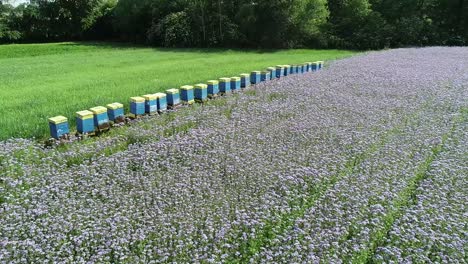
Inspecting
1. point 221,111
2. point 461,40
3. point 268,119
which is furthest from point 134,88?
point 461,40

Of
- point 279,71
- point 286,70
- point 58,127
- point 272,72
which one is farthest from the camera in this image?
point 286,70

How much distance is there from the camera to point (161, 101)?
340 inches

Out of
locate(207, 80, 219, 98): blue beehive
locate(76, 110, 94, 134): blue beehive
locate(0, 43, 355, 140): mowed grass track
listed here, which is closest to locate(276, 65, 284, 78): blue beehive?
locate(0, 43, 355, 140): mowed grass track

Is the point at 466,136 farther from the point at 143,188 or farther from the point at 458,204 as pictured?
the point at 143,188

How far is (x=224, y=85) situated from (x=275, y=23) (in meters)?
18.0

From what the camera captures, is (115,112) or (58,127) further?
(115,112)

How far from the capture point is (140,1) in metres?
31.4

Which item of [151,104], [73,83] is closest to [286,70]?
[151,104]

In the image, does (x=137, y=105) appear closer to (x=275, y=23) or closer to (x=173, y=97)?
(x=173, y=97)

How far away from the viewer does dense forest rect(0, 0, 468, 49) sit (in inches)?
1084

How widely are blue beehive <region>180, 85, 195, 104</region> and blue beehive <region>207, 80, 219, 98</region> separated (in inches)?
31.7

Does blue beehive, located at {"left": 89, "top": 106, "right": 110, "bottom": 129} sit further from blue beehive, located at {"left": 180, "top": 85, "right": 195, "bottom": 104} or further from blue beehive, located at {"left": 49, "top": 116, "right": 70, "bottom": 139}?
blue beehive, located at {"left": 180, "top": 85, "right": 195, "bottom": 104}

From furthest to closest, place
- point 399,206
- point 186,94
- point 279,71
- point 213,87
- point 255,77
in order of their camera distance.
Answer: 1. point 279,71
2. point 255,77
3. point 213,87
4. point 186,94
5. point 399,206

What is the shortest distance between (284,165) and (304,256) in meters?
2.00
